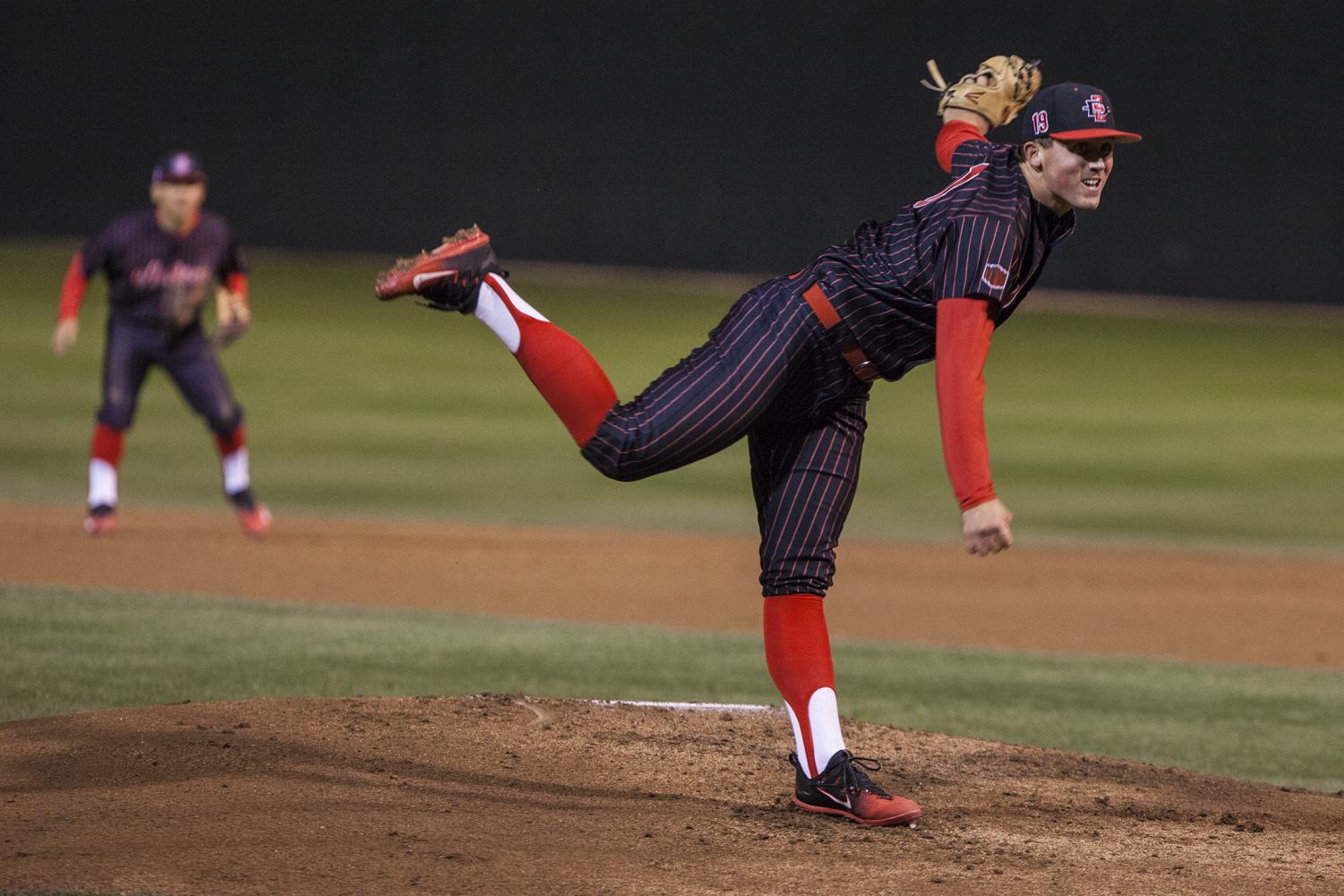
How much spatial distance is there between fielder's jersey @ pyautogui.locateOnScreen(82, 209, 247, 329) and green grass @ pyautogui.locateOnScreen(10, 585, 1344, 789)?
218cm

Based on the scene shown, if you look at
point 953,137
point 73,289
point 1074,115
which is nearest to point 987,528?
point 1074,115

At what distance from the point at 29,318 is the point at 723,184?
331 inches

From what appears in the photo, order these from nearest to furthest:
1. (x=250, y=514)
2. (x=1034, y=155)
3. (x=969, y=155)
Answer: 1. (x=1034, y=155)
2. (x=969, y=155)
3. (x=250, y=514)

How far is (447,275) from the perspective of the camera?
4039 millimetres

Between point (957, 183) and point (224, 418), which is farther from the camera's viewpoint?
point (224, 418)

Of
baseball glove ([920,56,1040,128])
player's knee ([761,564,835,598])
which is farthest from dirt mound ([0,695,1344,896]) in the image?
baseball glove ([920,56,1040,128])

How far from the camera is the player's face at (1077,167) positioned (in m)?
3.69

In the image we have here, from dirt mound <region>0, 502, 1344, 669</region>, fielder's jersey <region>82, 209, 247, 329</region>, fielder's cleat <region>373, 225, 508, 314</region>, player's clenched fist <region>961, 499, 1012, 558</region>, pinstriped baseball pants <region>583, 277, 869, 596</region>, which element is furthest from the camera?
fielder's jersey <region>82, 209, 247, 329</region>

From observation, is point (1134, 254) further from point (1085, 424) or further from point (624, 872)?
point (624, 872)

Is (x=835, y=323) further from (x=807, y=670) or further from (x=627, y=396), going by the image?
(x=627, y=396)

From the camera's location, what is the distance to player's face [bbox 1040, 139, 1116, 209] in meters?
3.69

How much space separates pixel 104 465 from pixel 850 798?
265 inches

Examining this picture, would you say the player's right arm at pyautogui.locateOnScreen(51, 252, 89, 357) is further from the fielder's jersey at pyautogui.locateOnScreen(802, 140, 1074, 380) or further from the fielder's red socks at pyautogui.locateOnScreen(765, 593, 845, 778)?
the fielder's jersey at pyautogui.locateOnScreen(802, 140, 1074, 380)

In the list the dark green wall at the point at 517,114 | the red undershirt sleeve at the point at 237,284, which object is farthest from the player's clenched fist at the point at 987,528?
the dark green wall at the point at 517,114
